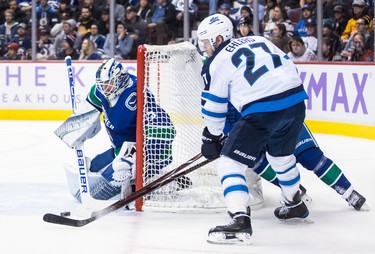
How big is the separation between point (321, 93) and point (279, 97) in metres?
4.64

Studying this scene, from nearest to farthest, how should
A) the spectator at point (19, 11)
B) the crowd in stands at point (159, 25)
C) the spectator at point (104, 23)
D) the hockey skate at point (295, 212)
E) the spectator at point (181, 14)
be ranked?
1. the hockey skate at point (295, 212)
2. the crowd in stands at point (159, 25)
3. the spectator at point (181, 14)
4. the spectator at point (104, 23)
5. the spectator at point (19, 11)

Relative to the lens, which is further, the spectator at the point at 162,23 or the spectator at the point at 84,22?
the spectator at the point at 84,22

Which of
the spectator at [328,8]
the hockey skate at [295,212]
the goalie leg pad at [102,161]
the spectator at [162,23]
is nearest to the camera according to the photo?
the hockey skate at [295,212]

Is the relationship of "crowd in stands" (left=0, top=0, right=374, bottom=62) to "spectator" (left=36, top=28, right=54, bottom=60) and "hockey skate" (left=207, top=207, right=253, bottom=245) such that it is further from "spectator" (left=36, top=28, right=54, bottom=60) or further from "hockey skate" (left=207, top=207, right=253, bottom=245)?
"hockey skate" (left=207, top=207, right=253, bottom=245)

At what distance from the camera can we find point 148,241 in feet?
12.4

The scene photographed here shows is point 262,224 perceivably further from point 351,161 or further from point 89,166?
point 351,161

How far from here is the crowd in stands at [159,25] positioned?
860 cm

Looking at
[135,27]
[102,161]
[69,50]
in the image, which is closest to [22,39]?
[69,50]

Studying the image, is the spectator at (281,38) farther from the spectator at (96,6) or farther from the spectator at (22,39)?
the spectator at (22,39)

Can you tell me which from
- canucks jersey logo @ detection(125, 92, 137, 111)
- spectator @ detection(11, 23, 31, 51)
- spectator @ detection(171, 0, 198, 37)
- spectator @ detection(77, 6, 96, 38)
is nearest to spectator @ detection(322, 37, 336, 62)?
spectator @ detection(171, 0, 198, 37)

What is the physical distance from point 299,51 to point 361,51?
2.42 ft

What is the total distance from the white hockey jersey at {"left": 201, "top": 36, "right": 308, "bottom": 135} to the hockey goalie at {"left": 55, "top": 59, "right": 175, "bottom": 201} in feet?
2.64

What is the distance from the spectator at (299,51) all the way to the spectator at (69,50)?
2.70 metres

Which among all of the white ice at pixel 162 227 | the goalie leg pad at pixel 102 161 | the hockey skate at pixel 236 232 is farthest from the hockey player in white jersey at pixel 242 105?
the goalie leg pad at pixel 102 161
